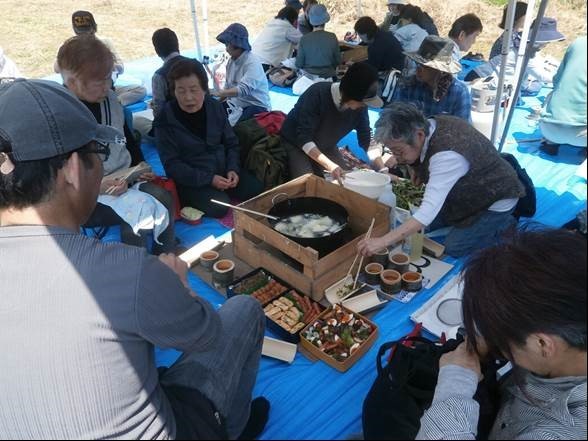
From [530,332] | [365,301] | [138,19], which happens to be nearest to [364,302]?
[365,301]

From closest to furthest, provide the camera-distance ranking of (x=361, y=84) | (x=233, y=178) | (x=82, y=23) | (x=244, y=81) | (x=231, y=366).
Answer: (x=231, y=366) → (x=361, y=84) → (x=233, y=178) → (x=244, y=81) → (x=82, y=23)

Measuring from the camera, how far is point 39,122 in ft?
4.24

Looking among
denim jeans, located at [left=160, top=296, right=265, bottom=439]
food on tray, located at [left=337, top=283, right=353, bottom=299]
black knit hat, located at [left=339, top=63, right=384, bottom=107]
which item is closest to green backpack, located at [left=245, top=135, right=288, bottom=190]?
black knit hat, located at [left=339, top=63, right=384, bottom=107]

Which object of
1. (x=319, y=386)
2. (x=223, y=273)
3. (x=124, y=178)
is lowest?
(x=319, y=386)

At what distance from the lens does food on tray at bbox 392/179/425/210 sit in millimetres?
3395

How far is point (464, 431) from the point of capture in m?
1.29

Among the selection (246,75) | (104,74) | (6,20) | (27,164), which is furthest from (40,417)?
(6,20)

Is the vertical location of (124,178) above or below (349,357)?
above

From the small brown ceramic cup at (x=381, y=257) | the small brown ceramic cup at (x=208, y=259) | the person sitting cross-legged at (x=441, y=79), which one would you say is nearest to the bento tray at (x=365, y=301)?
the small brown ceramic cup at (x=381, y=257)

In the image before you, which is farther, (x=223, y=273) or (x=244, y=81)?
(x=244, y=81)

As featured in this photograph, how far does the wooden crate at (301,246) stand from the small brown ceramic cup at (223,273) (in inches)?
7.0

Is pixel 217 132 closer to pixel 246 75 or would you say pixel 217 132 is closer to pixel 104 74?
pixel 104 74

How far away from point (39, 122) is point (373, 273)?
201cm

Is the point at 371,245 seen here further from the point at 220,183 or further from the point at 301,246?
the point at 220,183
